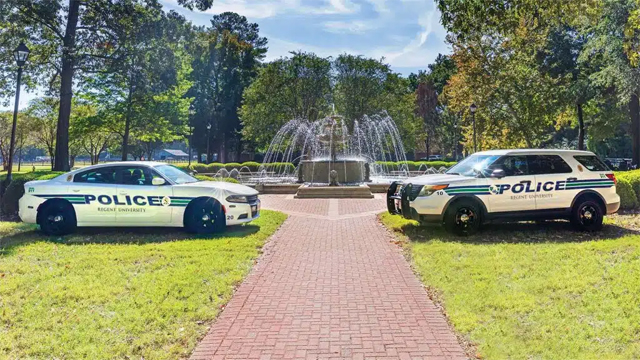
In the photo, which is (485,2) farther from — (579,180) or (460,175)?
(579,180)

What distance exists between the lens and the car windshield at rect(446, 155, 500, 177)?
9.14 metres

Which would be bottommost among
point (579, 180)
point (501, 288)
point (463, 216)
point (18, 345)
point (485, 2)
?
point (18, 345)

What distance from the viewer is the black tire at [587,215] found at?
903 centimetres

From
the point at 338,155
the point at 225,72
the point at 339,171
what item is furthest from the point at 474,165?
the point at 225,72

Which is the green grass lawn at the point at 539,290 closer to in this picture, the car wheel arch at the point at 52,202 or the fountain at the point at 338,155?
the car wheel arch at the point at 52,202

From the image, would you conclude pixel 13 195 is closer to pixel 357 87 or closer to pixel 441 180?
pixel 441 180

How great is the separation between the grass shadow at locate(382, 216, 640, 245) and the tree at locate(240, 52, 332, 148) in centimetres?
3248

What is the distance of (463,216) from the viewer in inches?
348

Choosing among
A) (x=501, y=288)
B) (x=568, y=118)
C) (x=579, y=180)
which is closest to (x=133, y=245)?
(x=501, y=288)

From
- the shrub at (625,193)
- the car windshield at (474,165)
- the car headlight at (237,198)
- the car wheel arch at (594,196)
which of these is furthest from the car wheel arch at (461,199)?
the shrub at (625,193)

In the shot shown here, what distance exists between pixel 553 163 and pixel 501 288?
16.0 ft

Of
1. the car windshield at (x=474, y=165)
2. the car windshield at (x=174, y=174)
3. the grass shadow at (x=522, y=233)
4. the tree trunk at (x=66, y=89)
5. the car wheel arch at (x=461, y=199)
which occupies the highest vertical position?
the tree trunk at (x=66, y=89)

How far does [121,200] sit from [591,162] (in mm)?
10378

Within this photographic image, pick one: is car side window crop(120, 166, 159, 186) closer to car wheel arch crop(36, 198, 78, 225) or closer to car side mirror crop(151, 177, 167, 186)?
car side mirror crop(151, 177, 167, 186)
